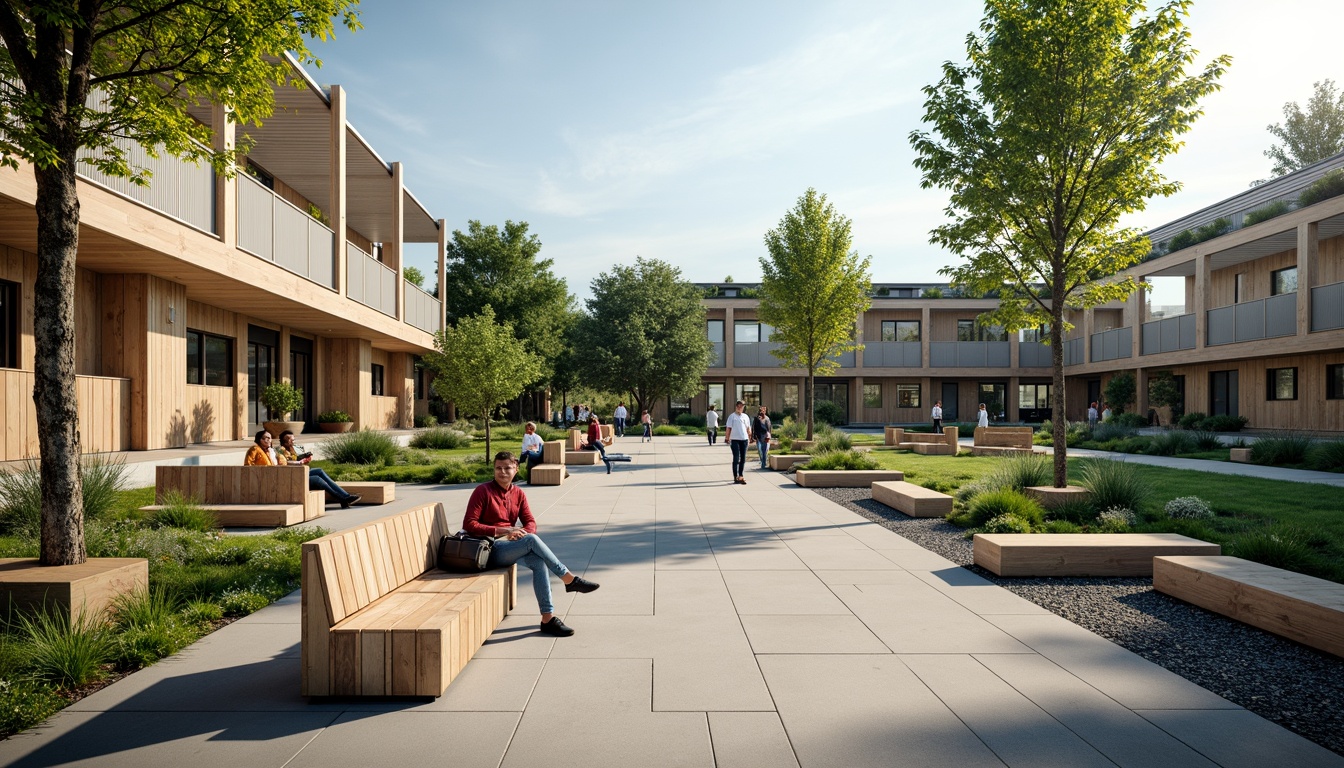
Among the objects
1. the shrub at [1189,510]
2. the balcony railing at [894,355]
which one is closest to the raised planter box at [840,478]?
the shrub at [1189,510]

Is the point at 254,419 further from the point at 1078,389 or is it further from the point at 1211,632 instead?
the point at 1078,389

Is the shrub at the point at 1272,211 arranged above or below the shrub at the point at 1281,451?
above

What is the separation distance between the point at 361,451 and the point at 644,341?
21.3 metres

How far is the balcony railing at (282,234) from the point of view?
48.4 feet

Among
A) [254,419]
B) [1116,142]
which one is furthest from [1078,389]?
[254,419]

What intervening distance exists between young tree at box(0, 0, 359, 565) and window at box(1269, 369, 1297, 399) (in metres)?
30.4

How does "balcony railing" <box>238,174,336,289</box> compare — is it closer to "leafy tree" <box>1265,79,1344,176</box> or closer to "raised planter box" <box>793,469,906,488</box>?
"raised planter box" <box>793,469,906,488</box>

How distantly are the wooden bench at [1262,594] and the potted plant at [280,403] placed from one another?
19.4 metres

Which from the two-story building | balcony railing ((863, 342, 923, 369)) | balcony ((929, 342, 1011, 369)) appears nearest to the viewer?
the two-story building

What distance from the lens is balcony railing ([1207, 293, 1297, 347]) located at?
2314cm

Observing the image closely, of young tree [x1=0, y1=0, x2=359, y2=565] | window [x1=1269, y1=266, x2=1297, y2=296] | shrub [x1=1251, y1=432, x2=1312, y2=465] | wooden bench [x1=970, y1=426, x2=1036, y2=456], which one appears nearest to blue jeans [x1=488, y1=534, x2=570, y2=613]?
young tree [x1=0, y1=0, x2=359, y2=565]

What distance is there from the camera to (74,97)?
562cm

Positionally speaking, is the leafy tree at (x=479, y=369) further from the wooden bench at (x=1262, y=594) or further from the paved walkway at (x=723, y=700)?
the wooden bench at (x=1262, y=594)

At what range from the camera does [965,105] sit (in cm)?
1152
